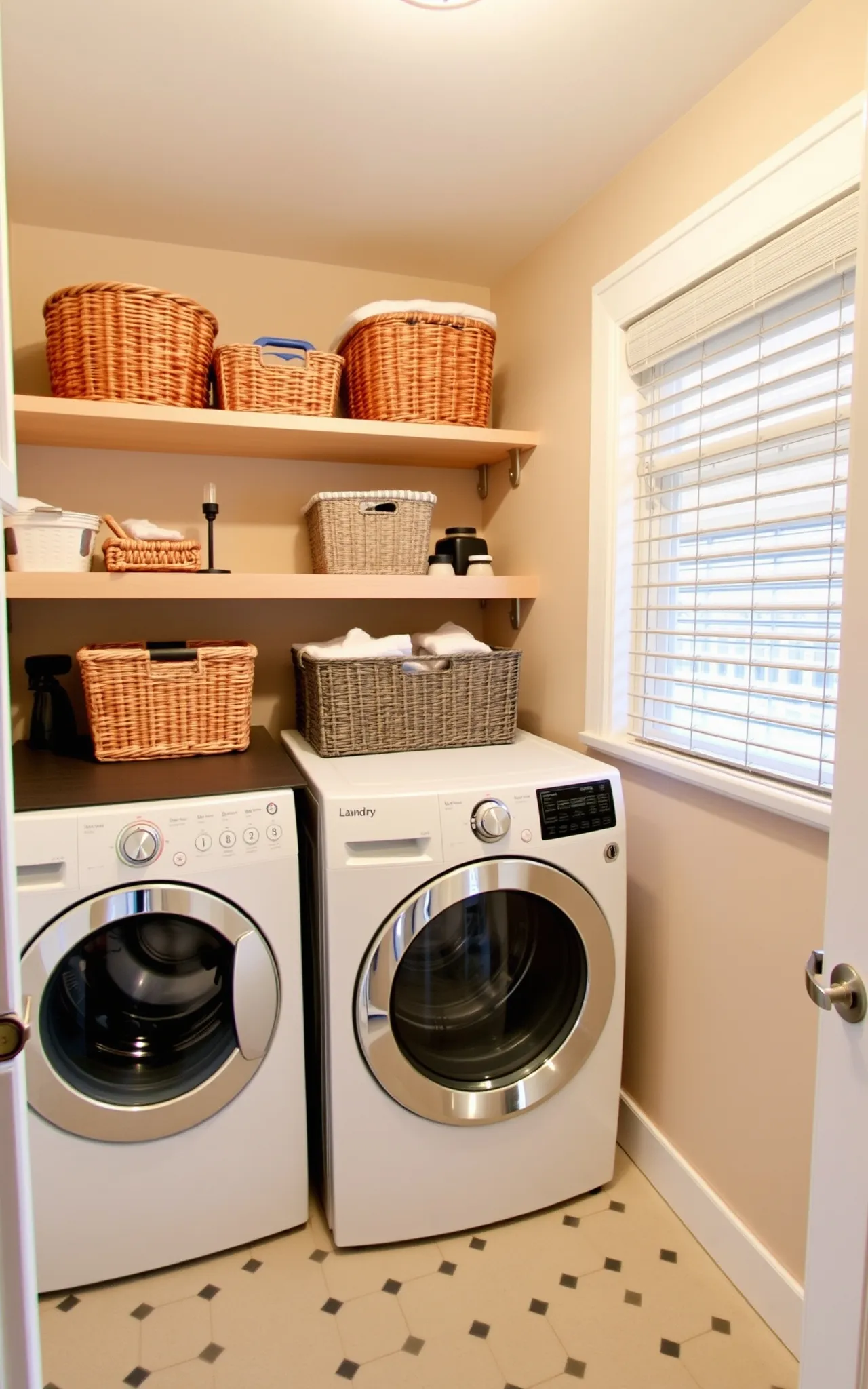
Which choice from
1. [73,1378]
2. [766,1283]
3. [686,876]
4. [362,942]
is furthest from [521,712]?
[73,1378]

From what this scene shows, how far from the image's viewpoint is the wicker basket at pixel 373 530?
2.02 metres

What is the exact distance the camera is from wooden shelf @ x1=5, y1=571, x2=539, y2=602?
178cm

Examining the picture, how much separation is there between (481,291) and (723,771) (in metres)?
1.73

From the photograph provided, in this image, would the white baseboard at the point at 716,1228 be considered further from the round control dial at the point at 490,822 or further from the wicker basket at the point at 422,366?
the wicker basket at the point at 422,366

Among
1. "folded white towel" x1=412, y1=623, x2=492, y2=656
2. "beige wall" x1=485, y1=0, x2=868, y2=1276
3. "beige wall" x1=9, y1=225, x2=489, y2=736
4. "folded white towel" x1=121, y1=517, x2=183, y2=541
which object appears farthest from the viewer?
"beige wall" x1=9, y1=225, x2=489, y2=736

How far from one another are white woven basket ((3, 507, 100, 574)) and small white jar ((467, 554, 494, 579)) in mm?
983

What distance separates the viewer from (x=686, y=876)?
5.58ft

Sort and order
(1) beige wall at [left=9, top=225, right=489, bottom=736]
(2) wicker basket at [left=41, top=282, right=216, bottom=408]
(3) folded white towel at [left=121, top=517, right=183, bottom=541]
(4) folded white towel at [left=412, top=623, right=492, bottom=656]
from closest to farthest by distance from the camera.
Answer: (2) wicker basket at [left=41, top=282, right=216, bottom=408], (3) folded white towel at [left=121, top=517, right=183, bottom=541], (4) folded white towel at [left=412, top=623, right=492, bottom=656], (1) beige wall at [left=9, top=225, right=489, bottom=736]

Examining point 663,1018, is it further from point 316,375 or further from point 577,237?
point 577,237

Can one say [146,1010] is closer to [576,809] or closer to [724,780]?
[576,809]

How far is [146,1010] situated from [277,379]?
147 cm

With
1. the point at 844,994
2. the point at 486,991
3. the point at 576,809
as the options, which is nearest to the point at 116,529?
the point at 576,809

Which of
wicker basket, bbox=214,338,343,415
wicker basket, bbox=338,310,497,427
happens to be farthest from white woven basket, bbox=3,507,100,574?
wicker basket, bbox=338,310,497,427

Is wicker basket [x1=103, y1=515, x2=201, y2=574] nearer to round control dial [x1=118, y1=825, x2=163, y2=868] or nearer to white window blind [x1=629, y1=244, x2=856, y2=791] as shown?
round control dial [x1=118, y1=825, x2=163, y2=868]
